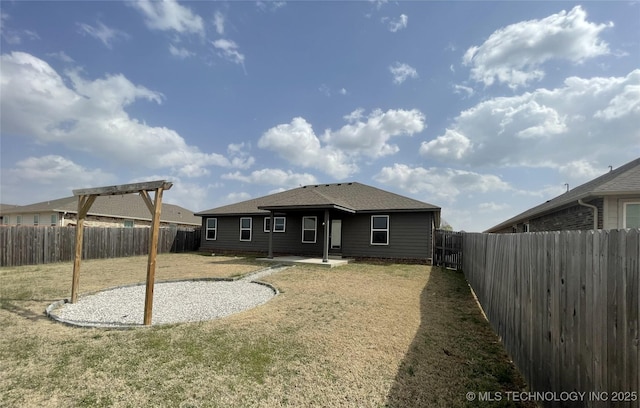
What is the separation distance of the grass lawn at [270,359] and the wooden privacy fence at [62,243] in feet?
29.9

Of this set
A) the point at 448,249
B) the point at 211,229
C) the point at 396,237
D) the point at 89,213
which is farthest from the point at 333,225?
the point at 89,213

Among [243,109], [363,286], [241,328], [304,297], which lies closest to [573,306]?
[241,328]

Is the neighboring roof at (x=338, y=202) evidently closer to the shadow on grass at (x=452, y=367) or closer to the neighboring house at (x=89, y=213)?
the shadow on grass at (x=452, y=367)

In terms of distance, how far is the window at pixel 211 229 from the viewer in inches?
827

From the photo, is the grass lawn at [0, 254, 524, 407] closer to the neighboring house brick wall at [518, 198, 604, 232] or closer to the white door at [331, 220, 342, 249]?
the neighboring house brick wall at [518, 198, 604, 232]

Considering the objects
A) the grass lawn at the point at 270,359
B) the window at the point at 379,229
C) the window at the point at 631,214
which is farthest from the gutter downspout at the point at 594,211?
the window at the point at 379,229

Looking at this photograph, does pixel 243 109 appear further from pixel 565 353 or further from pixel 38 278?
pixel 565 353

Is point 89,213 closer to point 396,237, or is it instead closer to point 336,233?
point 336,233

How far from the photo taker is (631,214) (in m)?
9.67

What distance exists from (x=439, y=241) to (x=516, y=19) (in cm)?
982

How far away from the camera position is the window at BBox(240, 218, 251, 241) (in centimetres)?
1964

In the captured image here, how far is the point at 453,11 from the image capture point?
10453mm

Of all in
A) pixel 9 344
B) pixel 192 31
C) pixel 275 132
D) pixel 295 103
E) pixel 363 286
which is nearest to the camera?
pixel 9 344

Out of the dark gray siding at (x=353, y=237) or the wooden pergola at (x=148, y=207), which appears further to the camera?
the dark gray siding at (x=353, y=237)
